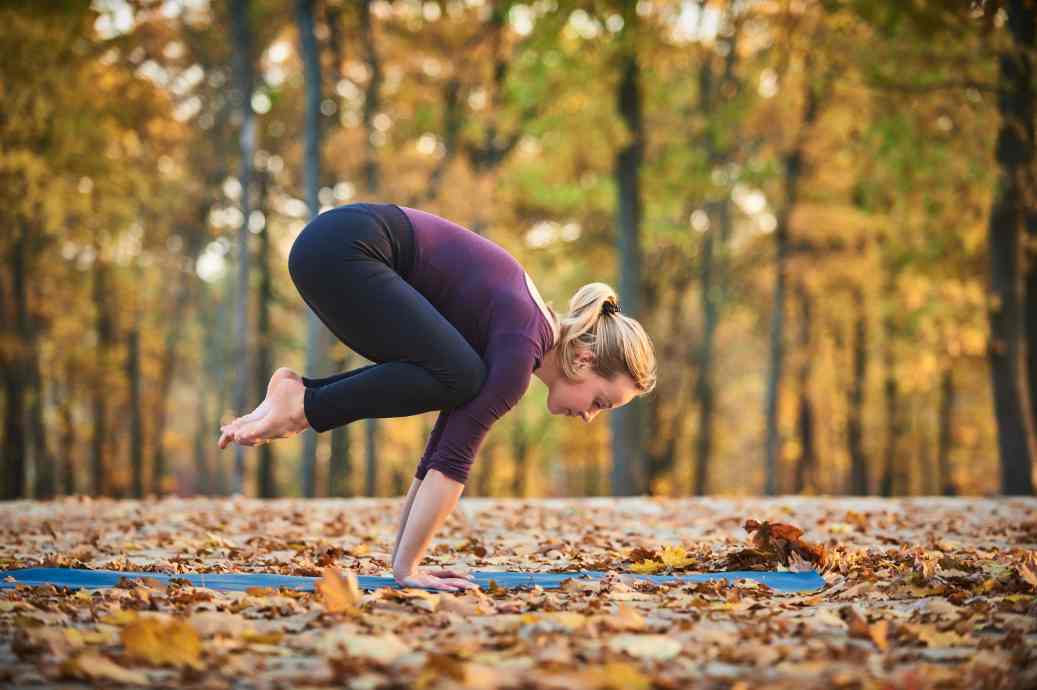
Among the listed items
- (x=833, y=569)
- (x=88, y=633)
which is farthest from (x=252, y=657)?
(x=833, y=569)

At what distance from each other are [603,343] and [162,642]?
2.14m

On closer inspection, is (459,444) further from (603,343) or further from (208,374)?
(208,374)

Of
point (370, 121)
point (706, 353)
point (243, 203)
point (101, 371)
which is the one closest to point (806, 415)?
point (706, 353)

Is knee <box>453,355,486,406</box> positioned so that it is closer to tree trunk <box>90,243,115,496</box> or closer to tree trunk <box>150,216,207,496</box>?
tree trunk <box>90,243,115,496</box>

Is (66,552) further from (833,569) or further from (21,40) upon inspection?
(21,40)

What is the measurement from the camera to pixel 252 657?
278 centimetres

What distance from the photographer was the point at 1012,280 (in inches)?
460

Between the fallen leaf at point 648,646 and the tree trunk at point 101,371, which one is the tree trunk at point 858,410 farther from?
the fallen leaf at point 648,646

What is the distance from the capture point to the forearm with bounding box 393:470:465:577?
397cm

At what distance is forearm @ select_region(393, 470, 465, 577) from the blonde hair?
69cm

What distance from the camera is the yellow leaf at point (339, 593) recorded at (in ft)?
11.2

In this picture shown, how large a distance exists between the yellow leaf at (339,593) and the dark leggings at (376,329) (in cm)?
80

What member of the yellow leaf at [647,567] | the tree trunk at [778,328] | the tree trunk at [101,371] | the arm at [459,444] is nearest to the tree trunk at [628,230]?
the tree trunk at [778,328]

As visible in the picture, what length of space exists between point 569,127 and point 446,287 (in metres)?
9.07
